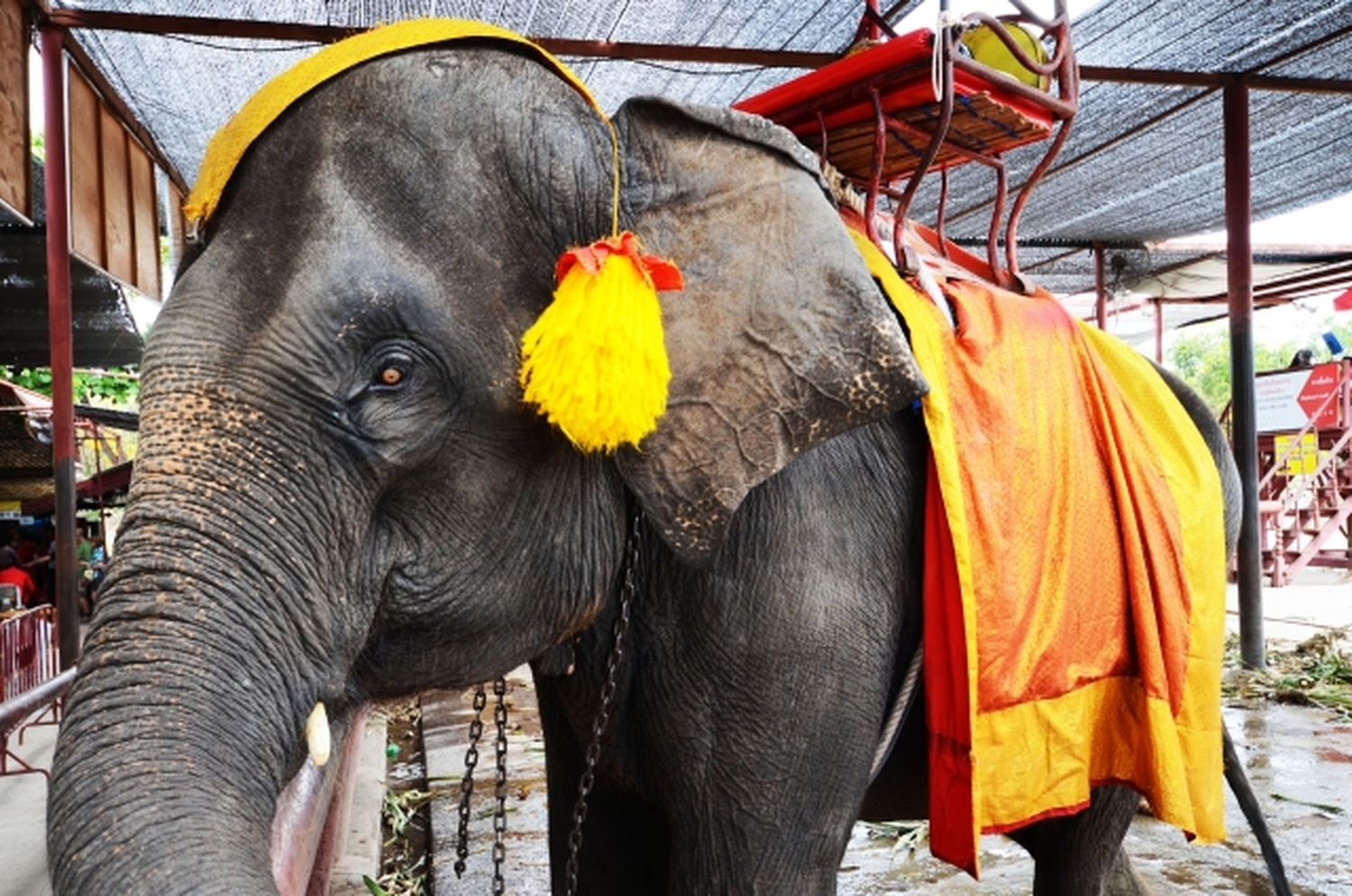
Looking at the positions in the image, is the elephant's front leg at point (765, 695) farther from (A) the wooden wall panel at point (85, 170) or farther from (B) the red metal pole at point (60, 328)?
(A) the wooden wall panel at point (85, 170)

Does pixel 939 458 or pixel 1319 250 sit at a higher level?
pixel 1319 250

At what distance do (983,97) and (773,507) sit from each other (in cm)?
108

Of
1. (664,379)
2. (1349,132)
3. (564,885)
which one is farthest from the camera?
(1349,132)

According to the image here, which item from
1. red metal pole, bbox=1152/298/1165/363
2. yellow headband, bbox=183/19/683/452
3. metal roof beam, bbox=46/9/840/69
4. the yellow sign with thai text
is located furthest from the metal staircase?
yellow headband, bbox=183/19/683/452

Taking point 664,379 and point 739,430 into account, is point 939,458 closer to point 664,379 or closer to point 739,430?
point 739,430

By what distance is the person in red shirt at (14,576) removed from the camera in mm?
9398

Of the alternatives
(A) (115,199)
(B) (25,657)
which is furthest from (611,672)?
(B) (25,657)

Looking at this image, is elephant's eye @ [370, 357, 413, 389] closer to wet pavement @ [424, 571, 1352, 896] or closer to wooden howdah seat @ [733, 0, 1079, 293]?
wooden howdah seat @ [733, 0, 1079, 293]

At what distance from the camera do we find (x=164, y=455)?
1.37 m

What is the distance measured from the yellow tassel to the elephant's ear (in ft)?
0.30

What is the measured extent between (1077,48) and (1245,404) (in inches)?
119

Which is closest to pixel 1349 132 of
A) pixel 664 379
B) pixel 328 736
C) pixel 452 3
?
pixel 452 3

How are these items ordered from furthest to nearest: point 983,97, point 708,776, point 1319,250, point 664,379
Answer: point 1319,250 → point 983,97 → point 708,776 → point 664,379

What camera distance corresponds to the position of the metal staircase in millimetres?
13328
